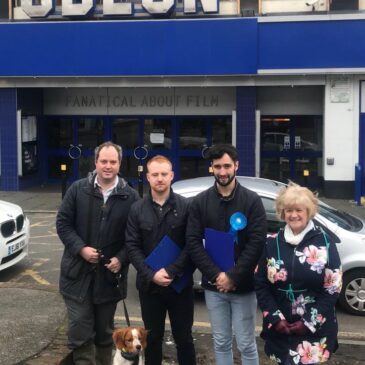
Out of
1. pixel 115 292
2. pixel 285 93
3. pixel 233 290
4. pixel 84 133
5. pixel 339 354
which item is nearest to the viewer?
pixel 233 290

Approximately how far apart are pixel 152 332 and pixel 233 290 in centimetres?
Result: 68

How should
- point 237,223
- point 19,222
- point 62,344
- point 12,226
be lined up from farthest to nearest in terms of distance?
point 19,222, point 12,226, point 62,344, point 237,223

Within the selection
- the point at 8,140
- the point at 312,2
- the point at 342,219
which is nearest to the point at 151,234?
the point at 342,219

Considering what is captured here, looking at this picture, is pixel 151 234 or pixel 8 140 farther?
pixel 8 140

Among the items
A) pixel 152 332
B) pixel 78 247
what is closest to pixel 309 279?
pixel 152 332

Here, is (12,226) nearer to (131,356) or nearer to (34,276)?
(34,276)

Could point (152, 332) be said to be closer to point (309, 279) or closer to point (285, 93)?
point (309, 279)

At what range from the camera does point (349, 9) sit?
1521 cm

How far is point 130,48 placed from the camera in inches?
614

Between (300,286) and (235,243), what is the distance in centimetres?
60

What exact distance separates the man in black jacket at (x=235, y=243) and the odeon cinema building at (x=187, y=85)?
441 inches

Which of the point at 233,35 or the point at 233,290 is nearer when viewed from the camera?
the point at 233,290

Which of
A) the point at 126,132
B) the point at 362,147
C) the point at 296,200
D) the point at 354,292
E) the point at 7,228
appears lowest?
the point at 354,292

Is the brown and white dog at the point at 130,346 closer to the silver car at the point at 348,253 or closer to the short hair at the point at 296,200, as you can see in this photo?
the short hair at the point at 296,200
